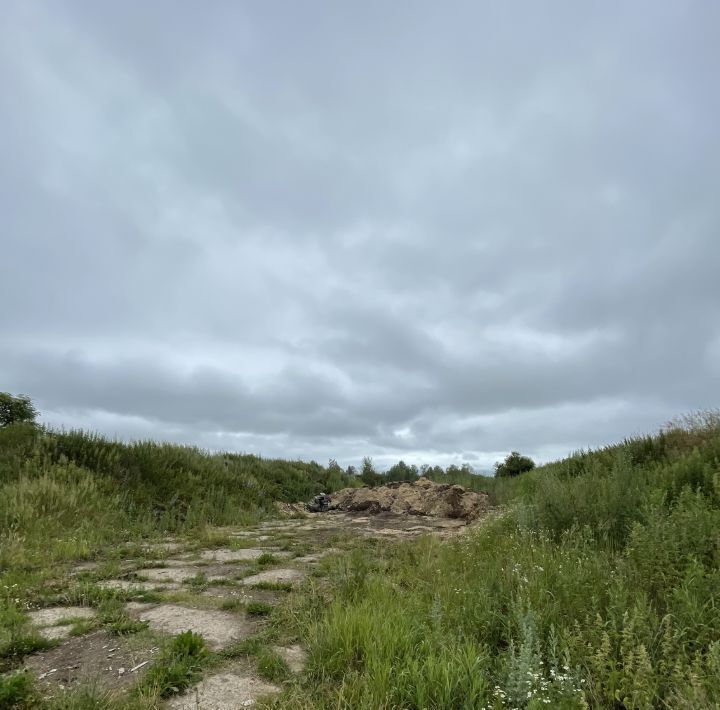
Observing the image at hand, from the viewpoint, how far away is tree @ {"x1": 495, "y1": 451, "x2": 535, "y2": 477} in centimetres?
2509

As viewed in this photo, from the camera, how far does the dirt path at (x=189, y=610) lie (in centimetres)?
330

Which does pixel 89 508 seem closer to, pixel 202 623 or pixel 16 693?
pixel 202 623

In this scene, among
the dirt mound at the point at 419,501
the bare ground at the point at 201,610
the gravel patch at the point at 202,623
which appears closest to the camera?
the bare ground at the point at 201,610

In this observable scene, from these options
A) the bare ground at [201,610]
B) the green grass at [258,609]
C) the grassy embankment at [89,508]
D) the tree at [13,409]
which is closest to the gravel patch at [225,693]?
the bare ground at [201,610]

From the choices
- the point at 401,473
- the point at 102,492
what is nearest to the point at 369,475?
the point at 401,473

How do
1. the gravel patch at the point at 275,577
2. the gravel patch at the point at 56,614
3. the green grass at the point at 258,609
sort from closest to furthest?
the gravel patch at the point at 56,614 < the green grass at the point at 258,609 < the gravel patch at the point at 275,577

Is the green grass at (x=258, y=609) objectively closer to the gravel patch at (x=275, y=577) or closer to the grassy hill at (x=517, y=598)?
the grassy hill at (x=517, y=598)

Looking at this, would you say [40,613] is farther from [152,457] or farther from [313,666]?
[152,457]

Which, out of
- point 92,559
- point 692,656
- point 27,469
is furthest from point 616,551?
point 27,469

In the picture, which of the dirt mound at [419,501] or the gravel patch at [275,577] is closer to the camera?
the gravel patch at [275,577]

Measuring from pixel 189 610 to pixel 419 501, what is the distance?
10.3 m

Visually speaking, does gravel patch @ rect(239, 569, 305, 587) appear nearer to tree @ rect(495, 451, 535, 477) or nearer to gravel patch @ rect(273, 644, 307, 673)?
gravel patch @ rect(273, 644, 307, 673)

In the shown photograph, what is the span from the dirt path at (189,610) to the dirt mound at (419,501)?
16.5 ft

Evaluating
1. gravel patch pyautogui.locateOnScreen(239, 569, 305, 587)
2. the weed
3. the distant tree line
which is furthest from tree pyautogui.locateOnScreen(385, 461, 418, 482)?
the weed
